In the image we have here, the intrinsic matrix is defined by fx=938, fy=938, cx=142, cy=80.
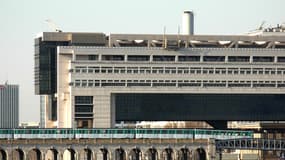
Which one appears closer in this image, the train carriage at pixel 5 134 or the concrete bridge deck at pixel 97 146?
the concrete bridge deck at pixel 97 146

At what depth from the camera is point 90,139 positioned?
649 ft

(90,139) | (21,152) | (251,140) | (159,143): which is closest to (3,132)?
(21,152)

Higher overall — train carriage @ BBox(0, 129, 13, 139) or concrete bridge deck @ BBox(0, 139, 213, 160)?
train carriage @ BBox(0, 129, 13, 139)

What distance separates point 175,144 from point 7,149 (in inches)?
1385

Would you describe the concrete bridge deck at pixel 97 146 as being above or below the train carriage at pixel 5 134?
below

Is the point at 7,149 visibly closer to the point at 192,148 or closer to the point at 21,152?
the point at 21,152

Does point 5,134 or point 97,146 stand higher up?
point 5,134

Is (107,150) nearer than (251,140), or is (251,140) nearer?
(251,140)

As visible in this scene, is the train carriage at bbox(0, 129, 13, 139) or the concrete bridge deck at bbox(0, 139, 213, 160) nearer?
the concrete bridge deck at bbox(0, 139, 213, 160)

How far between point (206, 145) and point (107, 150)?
69.4 ft

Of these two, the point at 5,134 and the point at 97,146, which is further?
the point at 5,134

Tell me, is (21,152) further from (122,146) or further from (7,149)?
(122,146)

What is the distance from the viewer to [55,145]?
196000mm

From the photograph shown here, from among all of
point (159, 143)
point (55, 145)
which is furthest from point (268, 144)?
point (55, 145)
